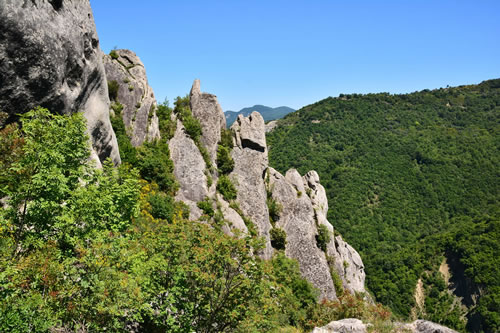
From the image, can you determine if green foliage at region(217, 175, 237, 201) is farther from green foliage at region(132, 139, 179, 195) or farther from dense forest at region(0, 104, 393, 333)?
dense forest at region(0, 104, 393, 333)

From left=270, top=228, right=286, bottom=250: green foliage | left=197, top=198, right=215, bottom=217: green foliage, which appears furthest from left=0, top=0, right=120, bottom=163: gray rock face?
left=270, top=228, right=286, bottom=250: green foliage

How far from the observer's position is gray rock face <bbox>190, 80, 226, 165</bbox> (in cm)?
3159

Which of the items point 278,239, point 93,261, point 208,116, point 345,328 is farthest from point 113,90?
point 345,328

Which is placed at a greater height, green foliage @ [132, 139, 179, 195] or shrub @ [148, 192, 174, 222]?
green foliage @ [132, 139, 179, 195]

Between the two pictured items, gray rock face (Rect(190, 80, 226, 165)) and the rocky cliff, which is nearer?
the rocky cliff

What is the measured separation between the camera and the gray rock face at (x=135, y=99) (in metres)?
28.1

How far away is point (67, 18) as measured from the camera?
15695mm

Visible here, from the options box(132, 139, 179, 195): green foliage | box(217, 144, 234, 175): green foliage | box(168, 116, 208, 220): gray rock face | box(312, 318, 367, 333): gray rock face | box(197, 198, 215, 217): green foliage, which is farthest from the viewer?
box(217, 144, 234, 175): green foliage

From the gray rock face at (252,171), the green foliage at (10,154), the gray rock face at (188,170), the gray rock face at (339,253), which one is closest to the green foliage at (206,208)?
the gray rock face at (188,170)

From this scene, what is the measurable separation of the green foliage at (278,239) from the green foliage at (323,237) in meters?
4.05

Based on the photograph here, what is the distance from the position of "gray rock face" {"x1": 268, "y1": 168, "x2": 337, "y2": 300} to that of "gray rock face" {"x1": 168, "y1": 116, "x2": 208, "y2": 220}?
916 cm

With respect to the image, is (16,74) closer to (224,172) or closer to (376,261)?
(224,172)

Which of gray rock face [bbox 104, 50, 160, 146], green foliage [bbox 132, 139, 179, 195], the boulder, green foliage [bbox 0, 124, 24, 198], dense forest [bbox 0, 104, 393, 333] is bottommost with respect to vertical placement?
the boulder

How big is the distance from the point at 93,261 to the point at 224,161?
23.3m
